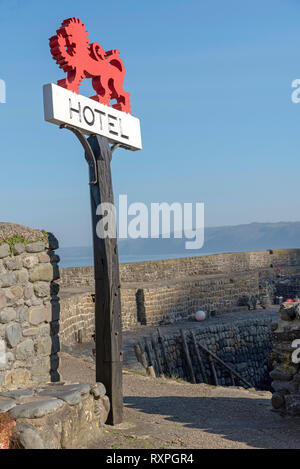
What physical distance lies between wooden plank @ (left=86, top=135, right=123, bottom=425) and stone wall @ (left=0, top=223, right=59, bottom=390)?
3.04 ft

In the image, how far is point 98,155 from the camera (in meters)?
7.02

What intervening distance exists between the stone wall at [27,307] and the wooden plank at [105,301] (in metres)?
0.93

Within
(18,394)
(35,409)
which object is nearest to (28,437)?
(35,409)

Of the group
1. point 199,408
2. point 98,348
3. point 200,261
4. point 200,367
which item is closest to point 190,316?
point 200,367

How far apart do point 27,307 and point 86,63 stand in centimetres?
339

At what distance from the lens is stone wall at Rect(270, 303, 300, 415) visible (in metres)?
7.53

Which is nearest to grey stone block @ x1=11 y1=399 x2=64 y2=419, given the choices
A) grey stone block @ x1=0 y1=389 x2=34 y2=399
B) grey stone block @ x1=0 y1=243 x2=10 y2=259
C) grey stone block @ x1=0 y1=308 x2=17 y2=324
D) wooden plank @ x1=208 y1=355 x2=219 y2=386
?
grey stone block @ x1=0 y1=389 x2=34 y2=399

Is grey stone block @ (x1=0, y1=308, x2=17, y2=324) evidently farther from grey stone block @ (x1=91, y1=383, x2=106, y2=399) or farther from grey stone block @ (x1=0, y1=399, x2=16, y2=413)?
grey stone block @ (x1=0, y1=399, x2=16, y2=413)

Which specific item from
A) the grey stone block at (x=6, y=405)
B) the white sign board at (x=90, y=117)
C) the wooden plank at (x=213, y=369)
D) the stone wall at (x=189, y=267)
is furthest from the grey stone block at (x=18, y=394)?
the stone wall at (x=189, y=267)

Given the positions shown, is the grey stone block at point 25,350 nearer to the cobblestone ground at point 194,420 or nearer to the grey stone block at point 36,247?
the grey stone block at point 36,247

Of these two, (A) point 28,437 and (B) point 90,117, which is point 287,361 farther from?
(B) point 90,117

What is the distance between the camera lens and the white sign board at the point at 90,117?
250 inches

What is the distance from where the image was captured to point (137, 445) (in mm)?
5801
